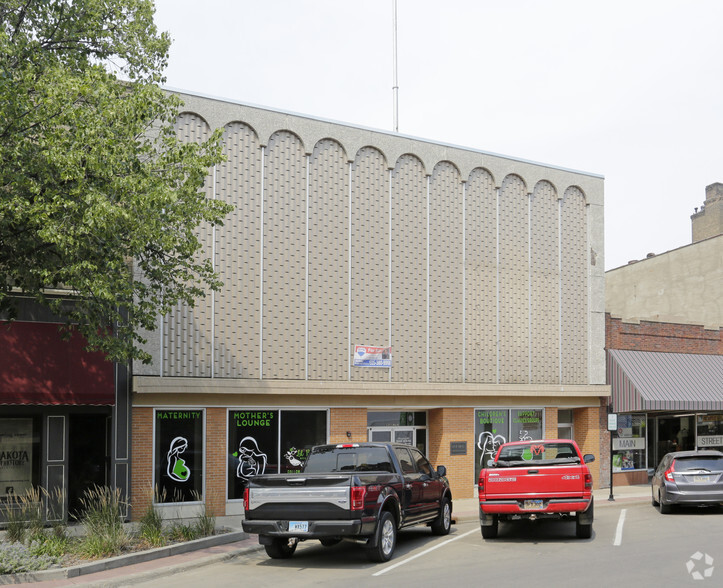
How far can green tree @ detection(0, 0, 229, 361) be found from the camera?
12.7 m

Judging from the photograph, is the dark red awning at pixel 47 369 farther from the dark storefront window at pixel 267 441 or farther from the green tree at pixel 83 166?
the dark storefront window at pixel 267 441

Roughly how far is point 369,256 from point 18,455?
988 cm

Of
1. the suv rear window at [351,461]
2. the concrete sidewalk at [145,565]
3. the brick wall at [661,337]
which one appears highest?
the brick wall at [661,337]

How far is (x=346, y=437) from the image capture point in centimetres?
2172

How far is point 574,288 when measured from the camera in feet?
86.7

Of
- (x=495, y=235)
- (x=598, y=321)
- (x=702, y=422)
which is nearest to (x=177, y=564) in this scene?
(x=495, y=235)

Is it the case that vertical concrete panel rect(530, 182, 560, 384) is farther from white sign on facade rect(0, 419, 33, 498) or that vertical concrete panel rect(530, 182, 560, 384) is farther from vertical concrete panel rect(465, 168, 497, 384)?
white sign on facade rect(0, 419, 33, 498)

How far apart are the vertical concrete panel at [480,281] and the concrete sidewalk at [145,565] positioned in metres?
10.4

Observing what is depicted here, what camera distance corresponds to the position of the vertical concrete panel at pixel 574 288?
26.0 metres

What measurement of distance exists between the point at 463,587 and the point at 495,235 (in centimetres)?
1541

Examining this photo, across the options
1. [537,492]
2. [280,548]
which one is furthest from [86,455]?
[537,492]

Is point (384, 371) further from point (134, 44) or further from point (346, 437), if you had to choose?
point (134, 44)

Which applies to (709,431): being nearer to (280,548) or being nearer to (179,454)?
(179,454)

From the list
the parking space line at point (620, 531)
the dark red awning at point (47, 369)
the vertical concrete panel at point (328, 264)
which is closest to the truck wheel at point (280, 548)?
the parking space line at point (620, 531)
